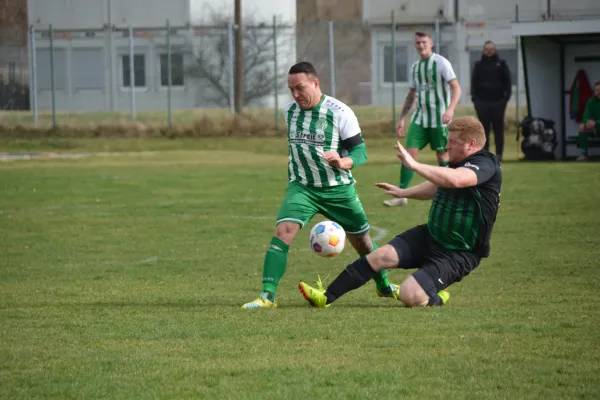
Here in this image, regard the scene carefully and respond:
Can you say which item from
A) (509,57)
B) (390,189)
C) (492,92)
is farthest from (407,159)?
(509,57)

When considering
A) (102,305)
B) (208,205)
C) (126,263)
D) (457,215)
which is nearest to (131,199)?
(208,205)

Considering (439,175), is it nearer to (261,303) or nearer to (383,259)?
(383,259)

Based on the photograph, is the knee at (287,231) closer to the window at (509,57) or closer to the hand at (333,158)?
the hand at (333,158)

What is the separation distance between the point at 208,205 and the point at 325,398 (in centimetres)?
1084

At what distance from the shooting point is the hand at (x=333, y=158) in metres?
7.81

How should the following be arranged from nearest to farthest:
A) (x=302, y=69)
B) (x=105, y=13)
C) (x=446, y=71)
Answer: (x=302, y=69)
(x=446, y=71)
(x=105, y=13)

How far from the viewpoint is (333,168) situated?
8297 mm

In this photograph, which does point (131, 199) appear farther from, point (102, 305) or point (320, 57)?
point (320, 57)

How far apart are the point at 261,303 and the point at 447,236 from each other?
1422mm

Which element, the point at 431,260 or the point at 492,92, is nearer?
the point at 431,260

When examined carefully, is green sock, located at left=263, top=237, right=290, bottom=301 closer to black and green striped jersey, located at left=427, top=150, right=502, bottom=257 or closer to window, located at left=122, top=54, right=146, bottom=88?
black and green striped jersey, located at left=427, top=150, right=502, bottom=257

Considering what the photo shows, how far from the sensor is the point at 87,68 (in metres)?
35.5

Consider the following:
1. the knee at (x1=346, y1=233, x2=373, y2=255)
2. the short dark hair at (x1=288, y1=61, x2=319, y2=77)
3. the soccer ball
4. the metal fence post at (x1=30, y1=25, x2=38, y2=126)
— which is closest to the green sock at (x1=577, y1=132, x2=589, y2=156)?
the knee at (x1=346, y1=233, x2=373, y2=255)

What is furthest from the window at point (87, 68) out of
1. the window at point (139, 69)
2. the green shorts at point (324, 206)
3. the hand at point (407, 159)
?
the hand at point (407, 159)
